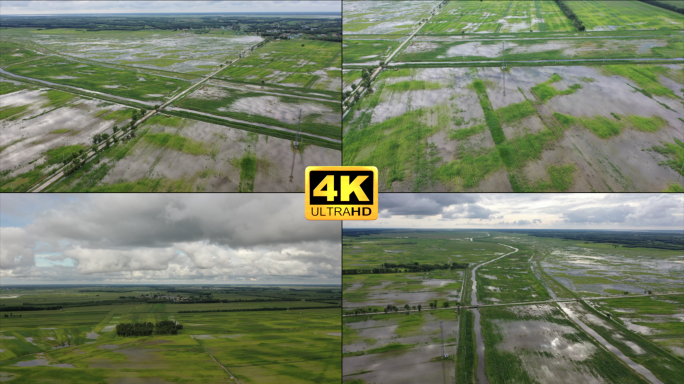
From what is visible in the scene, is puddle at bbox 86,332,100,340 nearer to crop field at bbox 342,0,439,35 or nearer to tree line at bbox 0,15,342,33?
crop field at bbox 342,0,439,35

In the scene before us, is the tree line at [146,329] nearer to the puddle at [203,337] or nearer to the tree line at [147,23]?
the puddle at [203,337]

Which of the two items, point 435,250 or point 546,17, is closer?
point 435,250

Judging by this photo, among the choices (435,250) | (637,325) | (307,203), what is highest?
(307,203)

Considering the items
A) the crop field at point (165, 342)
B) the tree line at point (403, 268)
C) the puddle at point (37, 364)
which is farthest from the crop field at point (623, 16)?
the puddle at point (37, 364)

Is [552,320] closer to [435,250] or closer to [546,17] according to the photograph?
[435,250]

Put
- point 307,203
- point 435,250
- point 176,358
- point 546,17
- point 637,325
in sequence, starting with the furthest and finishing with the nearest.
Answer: point 546,17, point 435,250, point 176,358, point 637,325, point 307,203

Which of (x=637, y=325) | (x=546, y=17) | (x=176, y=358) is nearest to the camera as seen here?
(x=637, y=325)

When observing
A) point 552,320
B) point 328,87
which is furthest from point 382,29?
point 552,320
